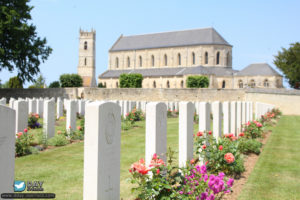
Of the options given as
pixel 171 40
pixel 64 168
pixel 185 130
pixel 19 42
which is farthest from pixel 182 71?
pixel 185 130

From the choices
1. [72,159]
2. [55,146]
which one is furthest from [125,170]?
[55,146]

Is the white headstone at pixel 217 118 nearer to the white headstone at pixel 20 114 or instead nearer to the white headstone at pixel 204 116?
the white headstone at pixel 204 116

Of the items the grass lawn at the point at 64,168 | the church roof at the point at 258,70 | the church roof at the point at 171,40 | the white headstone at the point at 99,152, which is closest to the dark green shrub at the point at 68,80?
the church roof at the point at 171,40

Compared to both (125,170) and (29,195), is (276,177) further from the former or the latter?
(29,195)

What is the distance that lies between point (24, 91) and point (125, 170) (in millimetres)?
27375

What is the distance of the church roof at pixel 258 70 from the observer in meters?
46.4

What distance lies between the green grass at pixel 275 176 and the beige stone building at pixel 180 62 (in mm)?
38893

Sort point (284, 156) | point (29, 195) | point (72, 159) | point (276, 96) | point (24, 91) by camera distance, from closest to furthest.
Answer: point (29, 195) < point (72, 159) < point (284, 156) < point (24, 91) < point (276, 96)

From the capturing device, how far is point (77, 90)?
35531 mm

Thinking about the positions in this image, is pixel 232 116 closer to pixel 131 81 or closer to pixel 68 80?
pixel 68 80

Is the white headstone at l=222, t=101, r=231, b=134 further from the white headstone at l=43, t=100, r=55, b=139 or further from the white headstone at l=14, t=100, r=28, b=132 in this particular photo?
the white headstone at l=14, t=100, r=28, b=132

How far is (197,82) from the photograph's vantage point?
45.7 m

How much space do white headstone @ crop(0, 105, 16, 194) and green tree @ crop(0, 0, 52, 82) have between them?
26.1 meters

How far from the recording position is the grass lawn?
5.50 meters
